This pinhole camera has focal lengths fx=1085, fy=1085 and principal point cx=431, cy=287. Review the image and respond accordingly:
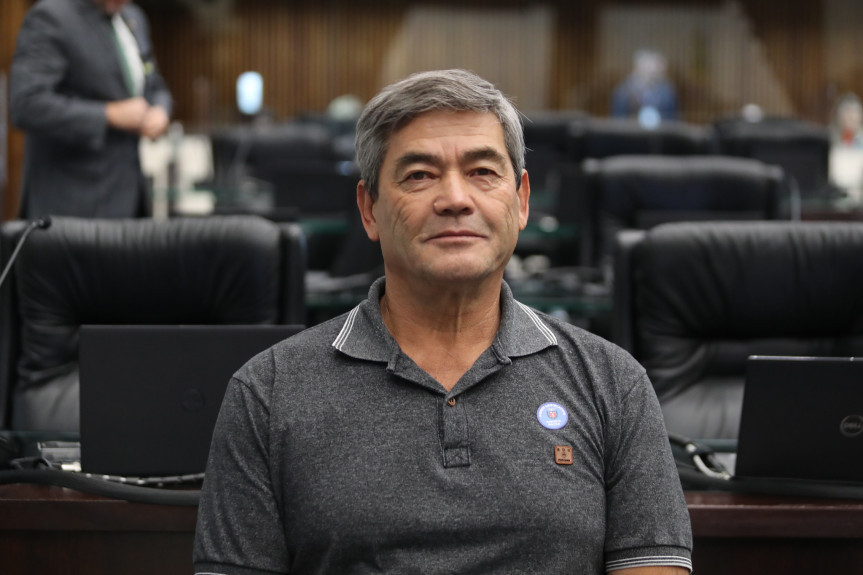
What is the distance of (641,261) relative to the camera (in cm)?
231

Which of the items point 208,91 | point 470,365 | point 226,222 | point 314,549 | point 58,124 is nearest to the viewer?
point 314,549

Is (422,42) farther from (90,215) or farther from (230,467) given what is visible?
(230,467)

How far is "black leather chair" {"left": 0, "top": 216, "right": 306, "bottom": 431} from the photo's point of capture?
2172 millimetres

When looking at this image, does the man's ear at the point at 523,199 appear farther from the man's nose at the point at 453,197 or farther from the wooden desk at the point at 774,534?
the wooden desk at the point at 774,534

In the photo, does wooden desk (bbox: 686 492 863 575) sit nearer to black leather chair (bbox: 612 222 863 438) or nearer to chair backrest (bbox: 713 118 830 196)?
black leather chair (bbox: 612 222 863 438)

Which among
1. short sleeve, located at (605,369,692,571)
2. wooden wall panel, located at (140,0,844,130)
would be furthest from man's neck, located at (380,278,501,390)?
wooden wall panel, located at (140,0,844,130)

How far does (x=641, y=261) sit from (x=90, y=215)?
171cm

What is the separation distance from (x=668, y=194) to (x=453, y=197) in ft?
8.86

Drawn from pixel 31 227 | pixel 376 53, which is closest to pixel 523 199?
pixel 31 227

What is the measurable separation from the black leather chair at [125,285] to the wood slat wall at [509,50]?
12369 millimetres

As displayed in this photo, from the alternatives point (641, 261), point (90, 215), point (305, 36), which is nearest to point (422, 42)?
point (305, 36)

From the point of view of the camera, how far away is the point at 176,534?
154 cm

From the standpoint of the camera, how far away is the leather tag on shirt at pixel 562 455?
1311 millimetres

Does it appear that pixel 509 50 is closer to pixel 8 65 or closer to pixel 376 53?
pixel 376 53
